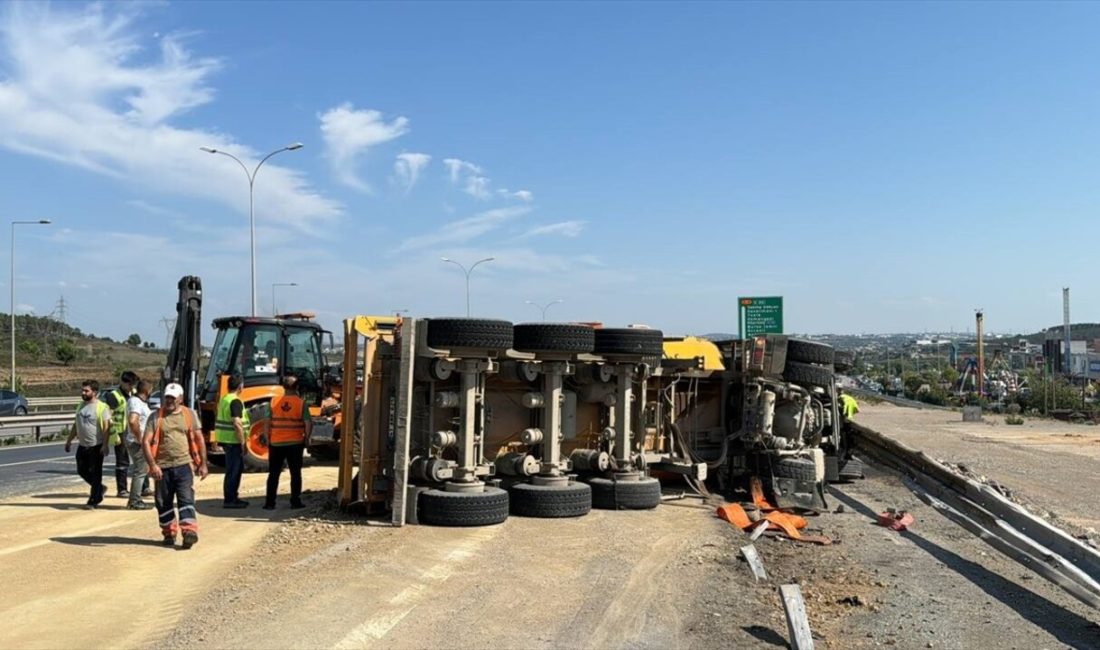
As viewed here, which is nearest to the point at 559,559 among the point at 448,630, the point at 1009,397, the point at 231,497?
the point at 448,630

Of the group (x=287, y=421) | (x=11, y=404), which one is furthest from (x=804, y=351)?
(x=11, y=404)

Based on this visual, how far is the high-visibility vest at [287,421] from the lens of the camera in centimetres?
1099

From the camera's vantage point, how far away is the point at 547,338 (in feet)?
34.4

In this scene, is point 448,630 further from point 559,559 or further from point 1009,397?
point 1009,397

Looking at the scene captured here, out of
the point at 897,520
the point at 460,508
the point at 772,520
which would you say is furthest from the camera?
the point at 897,520

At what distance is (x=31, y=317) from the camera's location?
9194 centimetres

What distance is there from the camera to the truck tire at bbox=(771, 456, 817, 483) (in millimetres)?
11680

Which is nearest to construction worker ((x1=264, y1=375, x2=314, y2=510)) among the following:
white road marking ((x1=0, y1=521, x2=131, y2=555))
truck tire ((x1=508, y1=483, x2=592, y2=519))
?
white road marking ((x1=0, y1=521, x2=131, y2=555))

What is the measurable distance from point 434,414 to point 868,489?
26.6 ft

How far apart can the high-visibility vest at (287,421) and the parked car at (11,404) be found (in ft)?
90.8

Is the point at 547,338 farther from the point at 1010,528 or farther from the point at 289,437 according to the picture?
the point at 1010,528

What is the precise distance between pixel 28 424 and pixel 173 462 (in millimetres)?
19602

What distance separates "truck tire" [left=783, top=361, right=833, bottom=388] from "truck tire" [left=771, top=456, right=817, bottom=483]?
1.23 m

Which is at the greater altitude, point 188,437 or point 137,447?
point 188,437
